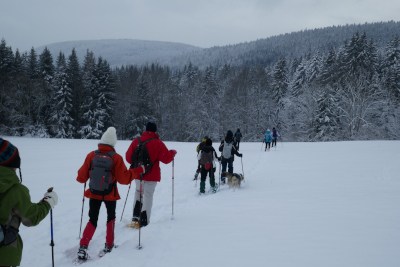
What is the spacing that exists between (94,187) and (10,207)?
64.0 inches

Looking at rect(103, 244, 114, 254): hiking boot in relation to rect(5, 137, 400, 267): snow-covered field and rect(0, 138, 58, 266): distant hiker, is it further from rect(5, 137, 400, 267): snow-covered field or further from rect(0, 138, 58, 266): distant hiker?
rect(0, 138, 58, 266): distant hiker

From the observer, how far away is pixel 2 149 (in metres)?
2.16

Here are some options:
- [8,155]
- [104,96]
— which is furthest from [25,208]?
[104,96]

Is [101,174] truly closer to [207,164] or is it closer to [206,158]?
[207,164]

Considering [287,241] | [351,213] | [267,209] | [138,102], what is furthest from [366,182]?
[138,102]

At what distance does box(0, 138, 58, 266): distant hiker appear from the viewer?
2.14m

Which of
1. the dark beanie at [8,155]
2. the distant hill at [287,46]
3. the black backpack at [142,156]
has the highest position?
the distant hill at [287,46]

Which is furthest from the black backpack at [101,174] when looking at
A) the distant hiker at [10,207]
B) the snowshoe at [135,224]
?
the snowshoe at [135,224]

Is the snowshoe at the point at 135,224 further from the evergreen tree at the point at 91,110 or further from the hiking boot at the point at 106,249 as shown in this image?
the evergreen tree at the point at 91,110

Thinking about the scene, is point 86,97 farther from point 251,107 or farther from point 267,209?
point 267,209

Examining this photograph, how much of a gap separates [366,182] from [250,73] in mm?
43810

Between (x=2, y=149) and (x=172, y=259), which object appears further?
(x=172, y=259)

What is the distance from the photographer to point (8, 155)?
2.18 meters

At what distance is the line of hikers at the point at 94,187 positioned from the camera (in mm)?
2178
